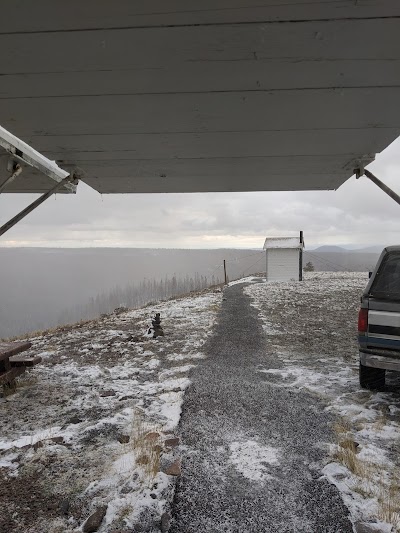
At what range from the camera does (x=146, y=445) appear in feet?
11.7

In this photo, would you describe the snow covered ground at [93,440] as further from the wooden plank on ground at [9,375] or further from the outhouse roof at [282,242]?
the outhouse roof at [282,242]

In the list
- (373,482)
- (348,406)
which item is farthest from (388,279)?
(373,482)

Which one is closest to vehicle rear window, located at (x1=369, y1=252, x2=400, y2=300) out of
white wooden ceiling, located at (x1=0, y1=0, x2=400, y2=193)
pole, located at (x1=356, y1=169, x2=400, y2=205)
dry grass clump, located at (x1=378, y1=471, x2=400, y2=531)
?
pole, located at (x1=356, y1=169, x2=400, y2=205)

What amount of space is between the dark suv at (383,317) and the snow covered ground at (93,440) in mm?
2836

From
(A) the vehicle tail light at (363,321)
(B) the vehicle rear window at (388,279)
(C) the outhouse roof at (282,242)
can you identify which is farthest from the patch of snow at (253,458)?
(C) the outhouse roof at (282,242)

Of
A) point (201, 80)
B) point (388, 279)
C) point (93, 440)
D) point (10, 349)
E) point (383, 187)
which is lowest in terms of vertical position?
point (93, 440)

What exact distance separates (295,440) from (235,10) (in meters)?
4.02

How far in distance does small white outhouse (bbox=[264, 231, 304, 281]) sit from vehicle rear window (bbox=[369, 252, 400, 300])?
23.6 metres

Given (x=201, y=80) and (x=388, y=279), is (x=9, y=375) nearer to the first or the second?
(x=201, y=80)

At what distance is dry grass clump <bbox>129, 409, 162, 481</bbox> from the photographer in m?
3.15

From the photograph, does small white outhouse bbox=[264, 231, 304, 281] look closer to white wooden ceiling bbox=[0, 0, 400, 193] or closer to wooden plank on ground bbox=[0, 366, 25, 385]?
white wooden ceiling bbox=[0, 0, 400, 193]

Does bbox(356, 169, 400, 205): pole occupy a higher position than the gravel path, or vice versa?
bbox(356, 169, 400, 205): pole

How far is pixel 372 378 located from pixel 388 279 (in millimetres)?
1616

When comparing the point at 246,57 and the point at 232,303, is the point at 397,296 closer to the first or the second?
the point at 246,57
